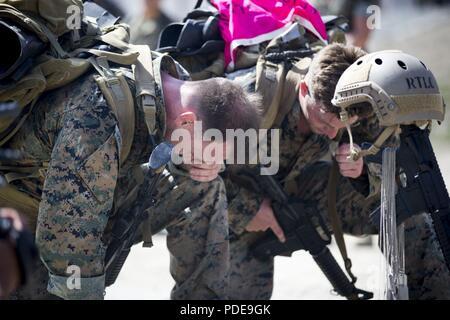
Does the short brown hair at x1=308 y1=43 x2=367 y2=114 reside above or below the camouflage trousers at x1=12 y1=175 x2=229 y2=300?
above

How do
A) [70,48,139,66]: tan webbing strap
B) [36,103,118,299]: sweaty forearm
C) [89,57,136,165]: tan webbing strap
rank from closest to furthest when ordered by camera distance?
[36,103,118,299]: sweaty forearm → [89,57,136,165]: tan webbing strap → [70,48,139,66]: tan webbing strap

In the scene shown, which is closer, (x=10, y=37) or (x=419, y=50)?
(x=10, y=37)

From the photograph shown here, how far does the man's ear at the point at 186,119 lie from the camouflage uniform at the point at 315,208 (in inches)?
38.8

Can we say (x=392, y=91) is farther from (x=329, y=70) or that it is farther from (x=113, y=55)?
(x=113, y=55)

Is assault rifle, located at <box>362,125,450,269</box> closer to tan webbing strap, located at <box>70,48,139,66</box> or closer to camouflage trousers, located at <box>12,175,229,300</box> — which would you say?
camouflage trousers, located at <box>12,175,229,300</box>

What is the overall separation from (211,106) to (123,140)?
1.24 ft

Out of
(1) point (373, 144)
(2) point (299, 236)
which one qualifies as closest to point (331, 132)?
(1) point (373, 144)

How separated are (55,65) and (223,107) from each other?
0.67 metres

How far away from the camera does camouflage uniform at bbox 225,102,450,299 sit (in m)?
5.46

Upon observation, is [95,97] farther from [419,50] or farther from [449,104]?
[419,50]

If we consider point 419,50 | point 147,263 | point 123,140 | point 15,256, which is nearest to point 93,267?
point 123,140

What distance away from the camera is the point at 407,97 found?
4.72 m

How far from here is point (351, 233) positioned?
232 inches

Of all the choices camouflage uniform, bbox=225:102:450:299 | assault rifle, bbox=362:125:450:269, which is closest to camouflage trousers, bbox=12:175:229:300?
camouflage uniform, bbox=225:102:450:299
